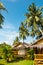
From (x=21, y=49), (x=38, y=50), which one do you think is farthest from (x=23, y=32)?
(x=38, y=50)

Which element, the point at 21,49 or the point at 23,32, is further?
the point at 23,32

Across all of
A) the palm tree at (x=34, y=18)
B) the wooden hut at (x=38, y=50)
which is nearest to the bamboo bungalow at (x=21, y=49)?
the palm tree at (x=34, y=18)

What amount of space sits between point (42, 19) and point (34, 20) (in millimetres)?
2174

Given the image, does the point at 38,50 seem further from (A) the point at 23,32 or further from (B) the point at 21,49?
(A) the point at 23,32

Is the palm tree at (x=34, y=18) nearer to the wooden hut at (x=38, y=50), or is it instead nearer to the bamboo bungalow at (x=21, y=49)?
the bamboo bungalow at (x=21, y=49)

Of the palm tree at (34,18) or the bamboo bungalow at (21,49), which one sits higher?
the palm tree at (34,18)

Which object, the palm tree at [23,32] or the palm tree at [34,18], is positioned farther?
the palm tree at [23,32]

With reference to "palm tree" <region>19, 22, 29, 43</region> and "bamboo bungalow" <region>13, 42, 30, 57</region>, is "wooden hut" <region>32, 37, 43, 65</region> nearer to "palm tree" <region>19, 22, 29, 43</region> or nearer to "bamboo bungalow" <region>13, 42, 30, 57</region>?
"bamboo bungalow" <region>13, 42, 30, 57</region>

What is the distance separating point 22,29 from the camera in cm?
6456

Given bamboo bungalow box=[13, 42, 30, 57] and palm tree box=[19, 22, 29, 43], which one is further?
palm tree box=[19, 22, 29, 43]

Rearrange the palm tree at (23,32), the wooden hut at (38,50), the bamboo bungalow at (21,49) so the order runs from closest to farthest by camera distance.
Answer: the wooden hut at (38,50) → the bamboo bungalow at (21,49) → the palm tree at (23,32)

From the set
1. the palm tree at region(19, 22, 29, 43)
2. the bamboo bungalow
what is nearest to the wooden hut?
the bamboo bungalow

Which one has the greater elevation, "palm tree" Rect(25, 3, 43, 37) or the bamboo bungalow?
"palm tree" Rect(25, 3, 43, 37)

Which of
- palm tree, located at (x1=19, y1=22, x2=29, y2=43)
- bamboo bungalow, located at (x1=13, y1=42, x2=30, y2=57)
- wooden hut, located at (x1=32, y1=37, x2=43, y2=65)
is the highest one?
palm tree, located at (x1=19, y1=22, x2=29, y2=43)
